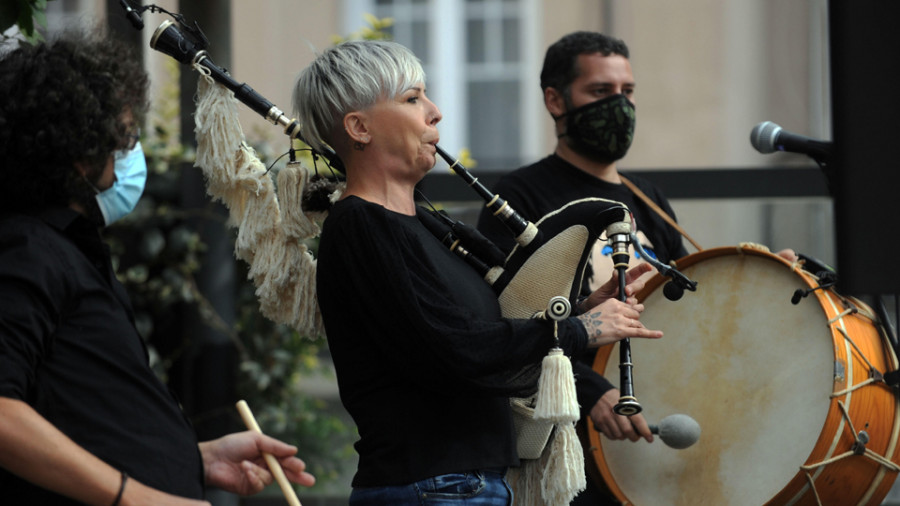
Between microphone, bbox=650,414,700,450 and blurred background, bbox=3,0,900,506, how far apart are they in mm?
1761

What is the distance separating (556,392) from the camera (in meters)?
2.15

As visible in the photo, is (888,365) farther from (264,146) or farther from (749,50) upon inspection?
(749,50)

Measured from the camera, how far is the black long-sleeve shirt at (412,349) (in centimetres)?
214

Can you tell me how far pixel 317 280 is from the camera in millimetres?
2312

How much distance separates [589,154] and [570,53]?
1.14ft

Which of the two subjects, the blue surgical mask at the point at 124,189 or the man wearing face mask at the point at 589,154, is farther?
the man wearing face mask at the point at 589,154

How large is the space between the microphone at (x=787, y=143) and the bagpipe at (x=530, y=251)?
27.2 inches

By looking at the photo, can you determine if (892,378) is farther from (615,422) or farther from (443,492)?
(443,492)

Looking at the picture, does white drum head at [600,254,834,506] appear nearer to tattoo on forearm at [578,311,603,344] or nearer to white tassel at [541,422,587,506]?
white tassel at [541,422,587,506]

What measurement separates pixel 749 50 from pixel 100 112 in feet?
15.8

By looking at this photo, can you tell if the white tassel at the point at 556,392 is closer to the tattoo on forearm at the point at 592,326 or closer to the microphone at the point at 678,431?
the tattoo on forearm at the point at 592,326

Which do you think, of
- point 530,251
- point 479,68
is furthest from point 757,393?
Answer: point 479,68

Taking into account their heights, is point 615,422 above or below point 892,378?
below

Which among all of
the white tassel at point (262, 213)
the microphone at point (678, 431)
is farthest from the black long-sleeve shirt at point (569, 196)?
the white tassel at point (262, 213)
